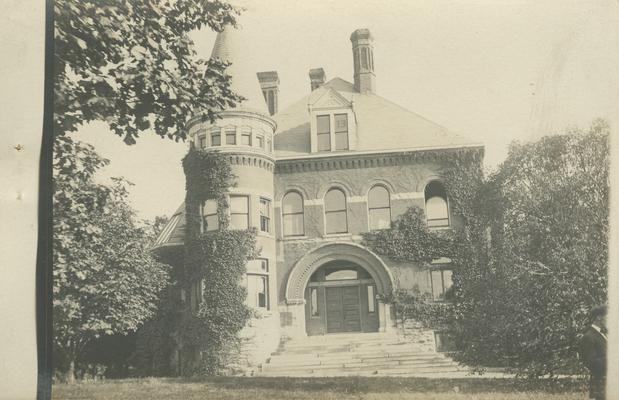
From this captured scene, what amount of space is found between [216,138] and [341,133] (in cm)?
241

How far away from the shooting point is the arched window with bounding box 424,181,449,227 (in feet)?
31.8

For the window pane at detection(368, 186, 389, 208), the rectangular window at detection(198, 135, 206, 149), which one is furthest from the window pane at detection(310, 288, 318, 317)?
the rectangular window at detection(198, 135, 206, 149)

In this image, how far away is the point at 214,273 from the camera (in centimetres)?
1020

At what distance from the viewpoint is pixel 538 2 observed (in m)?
7.73

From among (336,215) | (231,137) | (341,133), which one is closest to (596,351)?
(336,215)

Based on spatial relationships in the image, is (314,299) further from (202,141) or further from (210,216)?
(202,141)

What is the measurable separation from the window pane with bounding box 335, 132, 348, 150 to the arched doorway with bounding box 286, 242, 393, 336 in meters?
1.83

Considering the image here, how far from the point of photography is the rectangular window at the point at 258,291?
9.88 meters

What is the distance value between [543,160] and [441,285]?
266 cm

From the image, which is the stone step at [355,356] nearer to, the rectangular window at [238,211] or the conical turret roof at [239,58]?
the rectangular window at [238,211]

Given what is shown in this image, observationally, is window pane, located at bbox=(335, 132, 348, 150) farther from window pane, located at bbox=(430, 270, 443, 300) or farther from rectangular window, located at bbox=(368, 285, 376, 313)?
window pane, located at bbox=(430, 270, 443, 300)

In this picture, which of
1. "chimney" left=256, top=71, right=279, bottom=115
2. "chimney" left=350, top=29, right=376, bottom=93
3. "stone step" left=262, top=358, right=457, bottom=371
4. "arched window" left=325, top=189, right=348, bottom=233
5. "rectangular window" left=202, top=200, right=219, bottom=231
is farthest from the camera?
"rectangular window" left=202, top=200, right=219, bottom=231

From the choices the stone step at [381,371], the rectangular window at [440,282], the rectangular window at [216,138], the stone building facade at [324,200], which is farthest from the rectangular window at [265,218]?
the rectangular window at [440,282]

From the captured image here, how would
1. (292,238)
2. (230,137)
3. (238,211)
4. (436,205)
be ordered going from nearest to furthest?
(436,205) < (230,137) < (292,238) < (238,211)
